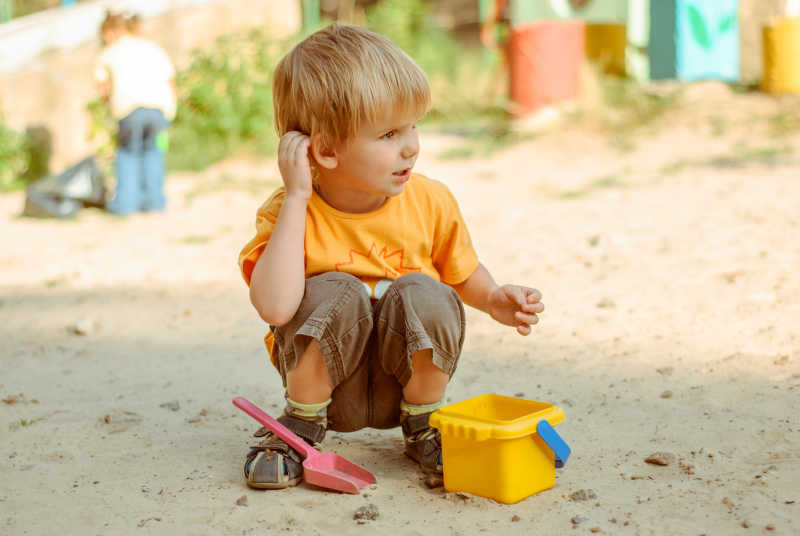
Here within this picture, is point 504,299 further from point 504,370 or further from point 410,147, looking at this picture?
point 504,370

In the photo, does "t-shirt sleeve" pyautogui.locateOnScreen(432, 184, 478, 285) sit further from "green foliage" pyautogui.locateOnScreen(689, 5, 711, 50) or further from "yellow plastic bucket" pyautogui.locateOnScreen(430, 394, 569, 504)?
"green foliage" pyautogui.locateOnScreen(689, 5, 711, 50)

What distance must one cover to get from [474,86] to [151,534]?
900 centimetres

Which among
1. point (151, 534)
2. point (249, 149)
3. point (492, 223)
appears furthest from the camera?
point (249, 149)

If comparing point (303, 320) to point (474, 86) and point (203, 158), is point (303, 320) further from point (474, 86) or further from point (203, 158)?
point (474, 86)

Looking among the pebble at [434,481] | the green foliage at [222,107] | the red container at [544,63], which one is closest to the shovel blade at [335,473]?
the pebble at [434,481]

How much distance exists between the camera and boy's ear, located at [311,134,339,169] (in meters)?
1.98

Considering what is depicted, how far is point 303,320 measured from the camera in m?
1.95

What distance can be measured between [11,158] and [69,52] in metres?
1.06

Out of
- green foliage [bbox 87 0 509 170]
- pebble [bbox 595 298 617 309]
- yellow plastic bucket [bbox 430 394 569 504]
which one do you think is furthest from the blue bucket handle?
green foliage [bbox 87 0 509 170]

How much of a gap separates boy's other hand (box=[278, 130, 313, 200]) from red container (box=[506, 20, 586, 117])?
19.7 feet

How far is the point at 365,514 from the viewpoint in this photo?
184cm

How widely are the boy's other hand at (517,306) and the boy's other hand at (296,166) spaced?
49 cm

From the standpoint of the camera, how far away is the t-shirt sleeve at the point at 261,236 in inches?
79.2

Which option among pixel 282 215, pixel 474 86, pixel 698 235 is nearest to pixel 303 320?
pixel 282 215
